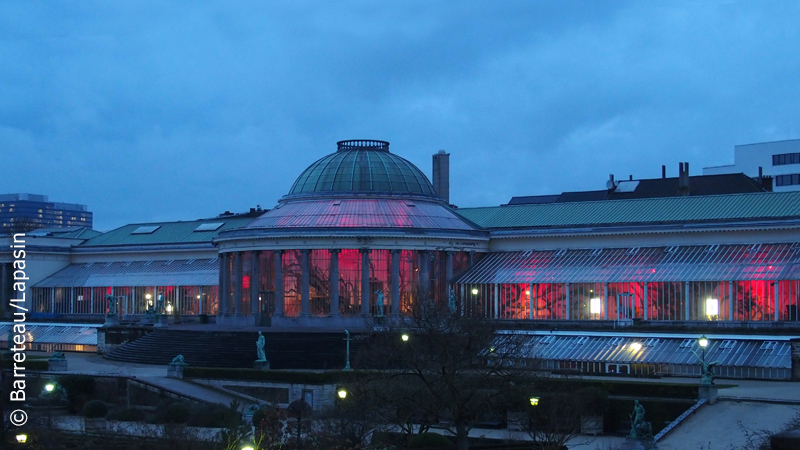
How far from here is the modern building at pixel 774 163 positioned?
133500 mm

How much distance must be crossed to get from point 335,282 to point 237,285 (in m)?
8.99

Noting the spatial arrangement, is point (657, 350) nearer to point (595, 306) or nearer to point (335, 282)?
point (595, 306)

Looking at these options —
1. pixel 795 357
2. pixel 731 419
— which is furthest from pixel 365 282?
pixel 731 419

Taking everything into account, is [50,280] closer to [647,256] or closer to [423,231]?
[423,231]

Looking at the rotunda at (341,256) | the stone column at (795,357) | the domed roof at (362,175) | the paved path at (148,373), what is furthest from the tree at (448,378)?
the domed roof at (362,175)

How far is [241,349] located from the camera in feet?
244

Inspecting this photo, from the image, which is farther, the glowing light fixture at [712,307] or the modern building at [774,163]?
the modern building at [774,163]

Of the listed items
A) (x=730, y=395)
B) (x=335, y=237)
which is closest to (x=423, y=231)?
(x=335, y=237)

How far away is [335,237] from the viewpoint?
8769cm

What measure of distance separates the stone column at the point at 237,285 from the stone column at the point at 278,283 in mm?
3941

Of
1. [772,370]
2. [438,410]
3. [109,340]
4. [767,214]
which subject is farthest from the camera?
[109,340]

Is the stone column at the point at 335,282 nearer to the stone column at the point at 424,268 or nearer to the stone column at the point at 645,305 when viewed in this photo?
the stone column at the point at 424,268

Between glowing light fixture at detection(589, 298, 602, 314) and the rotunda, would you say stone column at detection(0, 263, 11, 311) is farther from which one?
glowing light fixture at detection(589, 298, 602, 314)

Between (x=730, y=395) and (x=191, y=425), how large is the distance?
2523 cm
